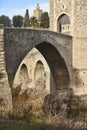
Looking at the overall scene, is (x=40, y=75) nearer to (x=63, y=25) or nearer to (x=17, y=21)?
(x=63, y=25)

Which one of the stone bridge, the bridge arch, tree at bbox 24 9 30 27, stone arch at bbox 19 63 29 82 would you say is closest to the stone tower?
the stone bridge

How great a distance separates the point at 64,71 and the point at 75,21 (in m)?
3.18

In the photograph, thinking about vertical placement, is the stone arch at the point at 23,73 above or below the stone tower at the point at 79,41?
below

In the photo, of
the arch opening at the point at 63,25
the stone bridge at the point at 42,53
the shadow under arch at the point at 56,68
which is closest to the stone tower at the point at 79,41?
the stone bridge at the point at 42,53

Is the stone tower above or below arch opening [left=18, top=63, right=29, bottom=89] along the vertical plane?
above

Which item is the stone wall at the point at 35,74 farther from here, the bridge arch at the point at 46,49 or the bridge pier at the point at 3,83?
the bridge pier at the point at 3,83

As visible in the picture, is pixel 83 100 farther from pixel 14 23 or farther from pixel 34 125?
pixel 14 23

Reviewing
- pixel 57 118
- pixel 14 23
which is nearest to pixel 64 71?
pixel 57 118

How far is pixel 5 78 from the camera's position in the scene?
16906 mm

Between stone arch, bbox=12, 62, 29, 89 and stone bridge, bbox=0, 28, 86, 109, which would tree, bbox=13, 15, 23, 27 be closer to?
A: stone arch, bbox=12, 62, 29, 89

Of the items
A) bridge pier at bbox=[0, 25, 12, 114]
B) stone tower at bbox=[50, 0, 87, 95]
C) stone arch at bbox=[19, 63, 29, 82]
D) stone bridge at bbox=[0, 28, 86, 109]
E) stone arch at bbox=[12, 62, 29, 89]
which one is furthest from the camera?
stone arch at bbox=[19, 63, 29, 82]

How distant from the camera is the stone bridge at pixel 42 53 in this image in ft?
57.2

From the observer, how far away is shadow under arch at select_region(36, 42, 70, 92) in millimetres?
24109

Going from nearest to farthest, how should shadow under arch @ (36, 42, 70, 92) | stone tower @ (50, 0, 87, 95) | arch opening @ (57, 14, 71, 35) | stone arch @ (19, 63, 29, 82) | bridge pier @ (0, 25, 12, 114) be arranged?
bridge pier @ (0, 25, 12, 114)
stone tower @ (50, 0, 87, 95)
shadow under arch @ (36, 42, 70, 92)
arch opening @ (57, 14, 71, 35)
stone arch @ (19, 63, 29, 82)
